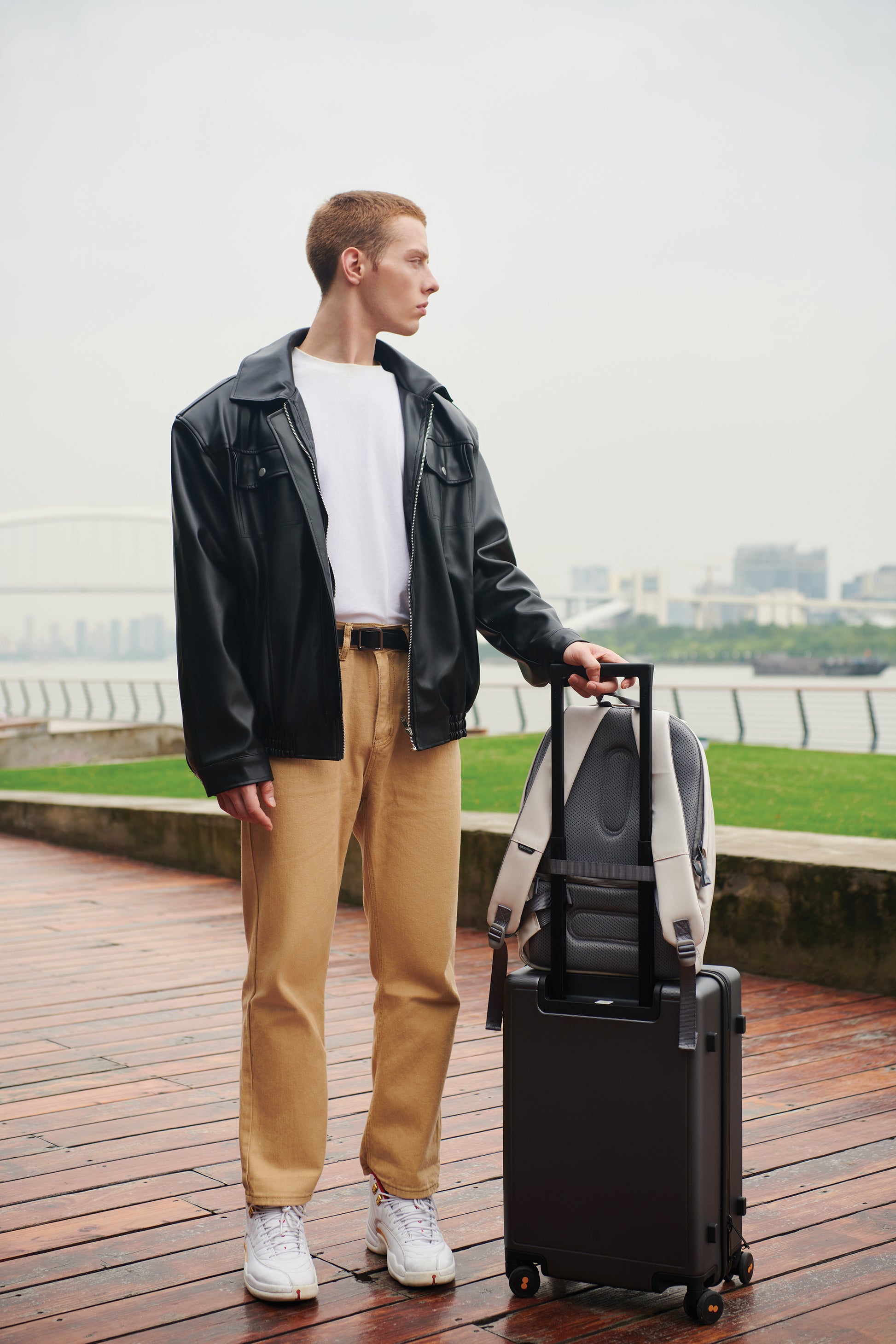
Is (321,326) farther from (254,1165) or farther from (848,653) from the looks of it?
(848,653)

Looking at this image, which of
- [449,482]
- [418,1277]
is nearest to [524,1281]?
[418,1277]

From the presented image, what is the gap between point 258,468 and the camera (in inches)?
70.1

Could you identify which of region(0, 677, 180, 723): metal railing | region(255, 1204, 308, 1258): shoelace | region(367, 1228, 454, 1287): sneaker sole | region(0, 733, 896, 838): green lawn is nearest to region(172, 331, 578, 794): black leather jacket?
region(255, 1204, 308, 1258): shoelace

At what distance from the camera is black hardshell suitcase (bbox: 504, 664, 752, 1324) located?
67.1 inches

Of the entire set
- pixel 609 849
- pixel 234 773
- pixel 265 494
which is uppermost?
pixel 265 494

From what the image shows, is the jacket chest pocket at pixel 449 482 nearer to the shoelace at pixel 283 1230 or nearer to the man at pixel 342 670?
the man at pixel 342 670

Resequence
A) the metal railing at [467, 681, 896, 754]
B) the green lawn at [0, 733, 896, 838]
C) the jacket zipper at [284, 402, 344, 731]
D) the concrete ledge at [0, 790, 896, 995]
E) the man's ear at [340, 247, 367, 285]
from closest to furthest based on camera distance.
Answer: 1. the jacket zipper at [284, 402, 344, 731]
2. the man's ear at [340, 247, 367, 285]
3. the concrete ledge at [0, 790, 896, 995]
4. the green lawn at [0, 733, 896, 838]
5. the metal railing at [467, 681, 896, 754]

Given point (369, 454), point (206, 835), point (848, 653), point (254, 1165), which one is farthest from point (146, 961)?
point (848, 653)

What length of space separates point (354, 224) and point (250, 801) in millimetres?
819

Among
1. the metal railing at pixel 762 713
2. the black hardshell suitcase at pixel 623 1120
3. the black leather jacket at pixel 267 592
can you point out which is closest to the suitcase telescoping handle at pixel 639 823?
the black hardshell suitcase at pixel 623 1120

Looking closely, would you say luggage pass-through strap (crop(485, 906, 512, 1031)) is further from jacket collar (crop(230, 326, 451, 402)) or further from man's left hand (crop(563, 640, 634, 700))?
jacket collar (crop(230, 326, 451, 402))

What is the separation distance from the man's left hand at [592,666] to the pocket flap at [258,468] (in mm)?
464

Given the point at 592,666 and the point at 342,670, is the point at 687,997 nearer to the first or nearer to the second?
the point at 592,666

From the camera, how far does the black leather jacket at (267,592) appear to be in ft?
5.76
